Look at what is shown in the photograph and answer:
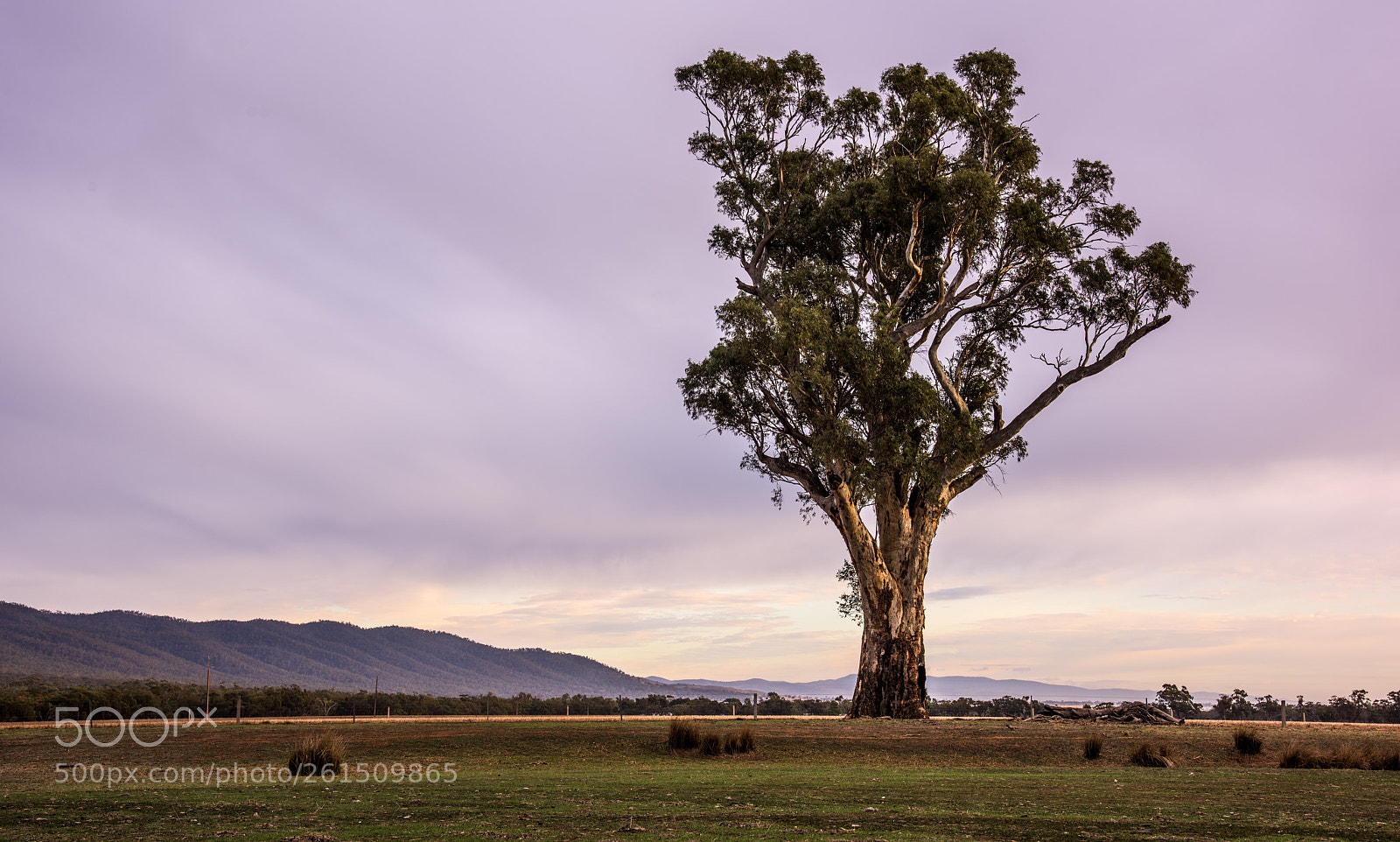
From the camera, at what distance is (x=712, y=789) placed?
1210 centimetres

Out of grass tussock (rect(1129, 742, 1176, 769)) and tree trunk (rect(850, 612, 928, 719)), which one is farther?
tree trunk (rect(850, 612, 928, 719))

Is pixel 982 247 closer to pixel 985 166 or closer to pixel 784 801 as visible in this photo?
pixel 985 166

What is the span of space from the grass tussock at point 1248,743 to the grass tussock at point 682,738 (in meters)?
11.4

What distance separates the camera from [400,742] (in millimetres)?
20281

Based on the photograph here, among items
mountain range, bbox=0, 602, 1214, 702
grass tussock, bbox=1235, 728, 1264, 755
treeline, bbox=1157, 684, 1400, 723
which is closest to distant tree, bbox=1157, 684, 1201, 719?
treeline, bbox=1157, 684, 1400, 723

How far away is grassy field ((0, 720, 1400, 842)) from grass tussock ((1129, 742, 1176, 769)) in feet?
0.88

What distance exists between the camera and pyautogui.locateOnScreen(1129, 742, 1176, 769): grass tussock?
1797 centimetres

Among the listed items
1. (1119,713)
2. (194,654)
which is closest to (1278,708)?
(1119,713)

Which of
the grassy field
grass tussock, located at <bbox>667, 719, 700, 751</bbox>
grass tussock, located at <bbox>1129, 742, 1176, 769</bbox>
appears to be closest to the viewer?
the grassy field

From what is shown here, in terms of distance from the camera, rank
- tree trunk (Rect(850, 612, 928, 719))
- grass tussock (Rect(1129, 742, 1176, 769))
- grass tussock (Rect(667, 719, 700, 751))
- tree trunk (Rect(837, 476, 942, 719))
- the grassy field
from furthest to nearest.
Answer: tree trunk (Rect(837, 476, 942, 719)) < tree trunk (Rect(850, 612, 928, 719)) < grass tussock (Rect(667, 719, 700, 751)) < grass tussock (Rect(1129, 742, 1176, 769)) < the grassy field

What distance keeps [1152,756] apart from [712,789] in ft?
35.0

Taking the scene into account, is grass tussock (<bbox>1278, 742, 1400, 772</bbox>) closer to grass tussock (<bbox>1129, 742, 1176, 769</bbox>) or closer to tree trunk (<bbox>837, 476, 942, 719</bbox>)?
grass tussock (<bbox>1129, 742, 1176, 769</bbox>)

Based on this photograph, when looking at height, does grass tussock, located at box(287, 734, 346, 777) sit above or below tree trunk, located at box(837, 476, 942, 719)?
below

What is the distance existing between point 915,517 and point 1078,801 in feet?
61.4
